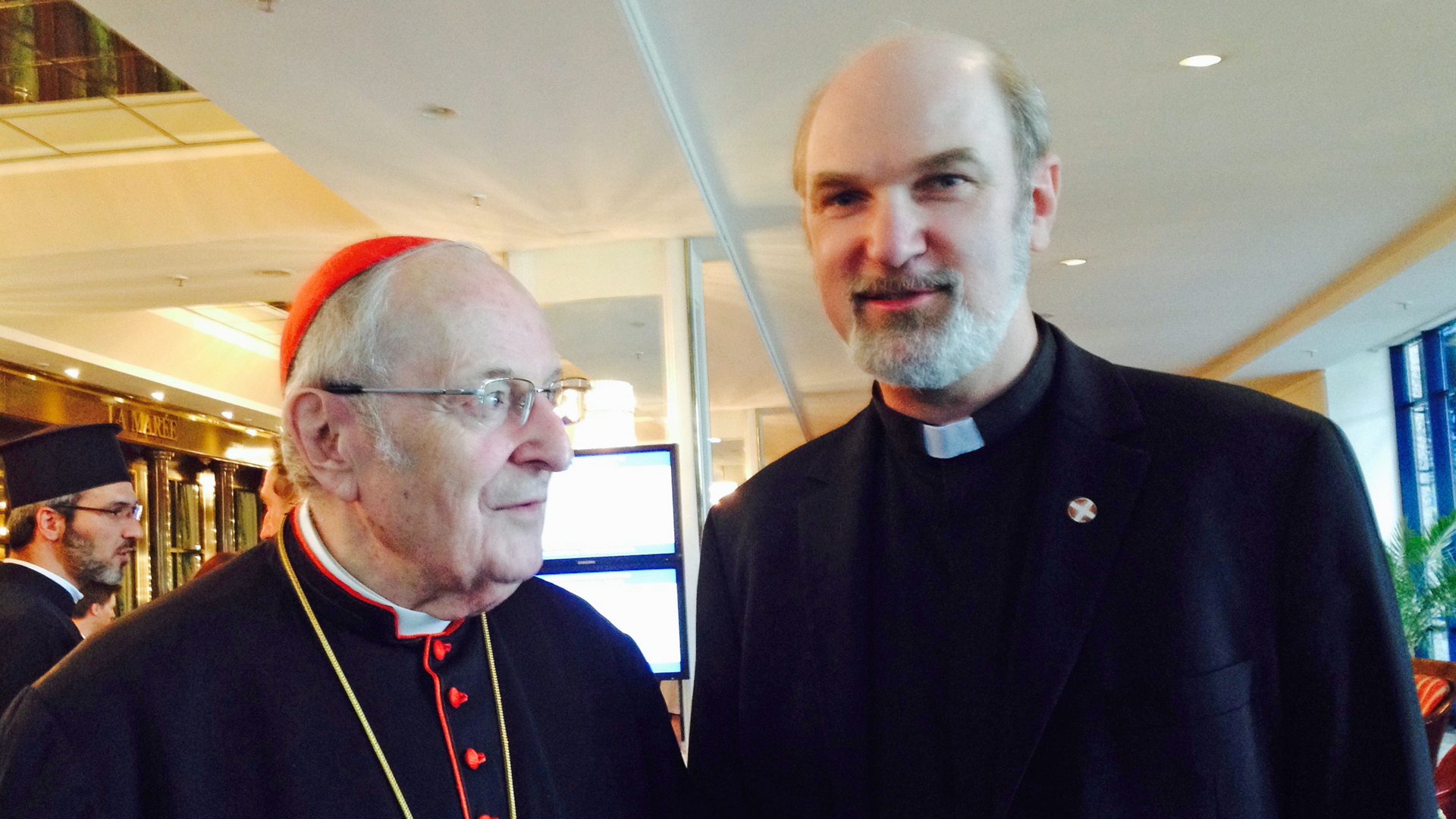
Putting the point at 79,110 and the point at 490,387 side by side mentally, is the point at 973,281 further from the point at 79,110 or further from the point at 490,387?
the point at 79,110

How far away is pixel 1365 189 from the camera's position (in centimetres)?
659

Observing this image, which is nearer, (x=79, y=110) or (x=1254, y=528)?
(x=1254, y=528)

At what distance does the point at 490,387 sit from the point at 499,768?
0.51m

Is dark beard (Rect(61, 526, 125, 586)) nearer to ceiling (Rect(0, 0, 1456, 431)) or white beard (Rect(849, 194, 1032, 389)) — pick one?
ceiling (Rect(0, 0, 1456, 431))

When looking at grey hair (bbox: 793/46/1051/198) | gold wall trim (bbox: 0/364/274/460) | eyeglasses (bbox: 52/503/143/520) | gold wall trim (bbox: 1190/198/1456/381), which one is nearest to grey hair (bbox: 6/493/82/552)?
eyeglasses (bbox: 52/503/143/520)

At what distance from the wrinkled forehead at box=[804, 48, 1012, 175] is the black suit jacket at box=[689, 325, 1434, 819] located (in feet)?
1.02

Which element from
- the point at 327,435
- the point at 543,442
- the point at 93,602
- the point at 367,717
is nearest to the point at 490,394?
the point at 543,442

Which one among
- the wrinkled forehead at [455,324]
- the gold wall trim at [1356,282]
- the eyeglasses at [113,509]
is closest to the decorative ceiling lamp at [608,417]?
the eyeglasses at [113,509]

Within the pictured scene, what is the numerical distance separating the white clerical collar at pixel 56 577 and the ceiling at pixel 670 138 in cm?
186

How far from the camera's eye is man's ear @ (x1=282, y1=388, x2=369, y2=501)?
134 centimetres

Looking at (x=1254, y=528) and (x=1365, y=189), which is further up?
(x=1365, y=189)

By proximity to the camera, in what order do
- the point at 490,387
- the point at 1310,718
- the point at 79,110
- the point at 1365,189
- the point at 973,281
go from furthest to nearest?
the point at 1365,189
the point at 79,110
the point at 490,387
the point at 973,281
the point at 1310,718

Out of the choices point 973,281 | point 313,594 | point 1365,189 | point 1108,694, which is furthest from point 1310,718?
point 1365,189

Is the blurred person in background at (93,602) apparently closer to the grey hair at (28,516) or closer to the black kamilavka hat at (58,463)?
the grey hair at (28,516)
